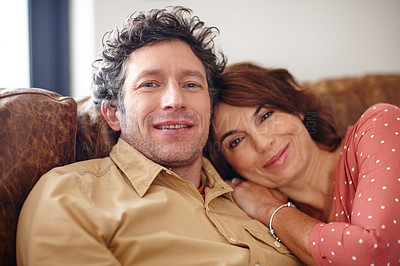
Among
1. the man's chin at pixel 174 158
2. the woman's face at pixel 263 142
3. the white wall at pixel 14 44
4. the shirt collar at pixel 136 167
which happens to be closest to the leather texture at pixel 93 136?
the shirt collar at pixel 136 167

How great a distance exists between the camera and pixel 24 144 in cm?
102

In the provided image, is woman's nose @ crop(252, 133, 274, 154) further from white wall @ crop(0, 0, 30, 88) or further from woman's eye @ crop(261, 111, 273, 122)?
white wall @ crop(0, 0, 30, 88)

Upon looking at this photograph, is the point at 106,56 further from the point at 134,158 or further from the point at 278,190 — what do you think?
the point at 278,190

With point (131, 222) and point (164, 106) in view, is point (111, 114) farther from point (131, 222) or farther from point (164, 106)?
point (131, 222)

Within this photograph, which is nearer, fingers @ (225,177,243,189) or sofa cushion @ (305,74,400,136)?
fingers @ (225,177,243,189)

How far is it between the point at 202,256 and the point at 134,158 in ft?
1.37

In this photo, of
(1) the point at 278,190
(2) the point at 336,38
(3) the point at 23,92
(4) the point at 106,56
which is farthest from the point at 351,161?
(2) the point at 336,38

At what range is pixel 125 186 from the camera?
111 cm

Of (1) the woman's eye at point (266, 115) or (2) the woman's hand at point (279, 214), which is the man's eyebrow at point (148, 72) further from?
(2) the woman's hand at point (279, 214)

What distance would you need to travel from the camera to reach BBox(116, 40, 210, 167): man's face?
1.22 m

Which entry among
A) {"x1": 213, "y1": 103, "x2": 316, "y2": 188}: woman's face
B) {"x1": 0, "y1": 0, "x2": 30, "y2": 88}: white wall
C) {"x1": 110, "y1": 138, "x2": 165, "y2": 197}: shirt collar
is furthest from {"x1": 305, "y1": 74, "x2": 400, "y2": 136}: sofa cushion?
{"x1": 0, "y1": 0, "x2": 30, "y2": 88}: white wall

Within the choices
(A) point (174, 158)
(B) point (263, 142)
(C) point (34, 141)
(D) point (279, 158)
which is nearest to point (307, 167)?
(D) point (279, 158)

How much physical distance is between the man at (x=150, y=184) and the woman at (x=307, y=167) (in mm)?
112

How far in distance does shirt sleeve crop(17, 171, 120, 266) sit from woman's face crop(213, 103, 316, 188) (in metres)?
0.71
